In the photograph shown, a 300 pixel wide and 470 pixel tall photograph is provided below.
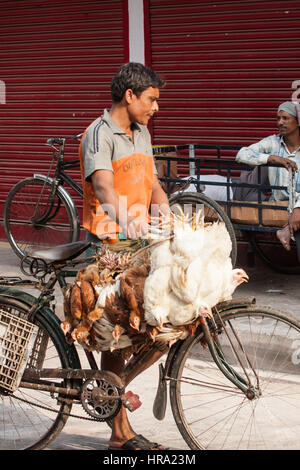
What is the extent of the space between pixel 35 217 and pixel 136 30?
7.03 feet

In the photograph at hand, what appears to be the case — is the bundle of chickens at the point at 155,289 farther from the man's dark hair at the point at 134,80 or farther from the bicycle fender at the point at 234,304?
the man's dark hair at the point at 134,80

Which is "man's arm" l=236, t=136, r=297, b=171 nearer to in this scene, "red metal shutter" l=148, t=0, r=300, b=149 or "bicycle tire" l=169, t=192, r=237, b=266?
"bicycle tire" l=169, t=192, r=237, b=266

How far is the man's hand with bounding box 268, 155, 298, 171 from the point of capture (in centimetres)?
625

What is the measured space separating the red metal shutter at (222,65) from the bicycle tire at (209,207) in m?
1.29

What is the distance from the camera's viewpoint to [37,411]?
492cm

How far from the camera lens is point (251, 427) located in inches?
182

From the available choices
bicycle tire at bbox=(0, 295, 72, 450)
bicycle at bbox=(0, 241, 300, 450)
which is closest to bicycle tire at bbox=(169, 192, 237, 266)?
bicycle at bbox=(0, 241, 300, 450)

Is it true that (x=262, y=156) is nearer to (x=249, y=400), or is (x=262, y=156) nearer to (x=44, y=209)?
(x=44, y=209)

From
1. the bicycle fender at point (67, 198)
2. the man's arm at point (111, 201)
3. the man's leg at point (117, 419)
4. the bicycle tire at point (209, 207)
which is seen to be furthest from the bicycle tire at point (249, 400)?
the bicycle fender at point (67, 198)

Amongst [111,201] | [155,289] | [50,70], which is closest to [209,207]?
[111,201]

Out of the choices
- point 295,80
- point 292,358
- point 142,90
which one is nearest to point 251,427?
point 292,358

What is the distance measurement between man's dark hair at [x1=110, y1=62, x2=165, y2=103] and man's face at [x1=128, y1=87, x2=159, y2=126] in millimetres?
24

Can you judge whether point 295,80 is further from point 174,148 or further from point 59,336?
point 59,336
